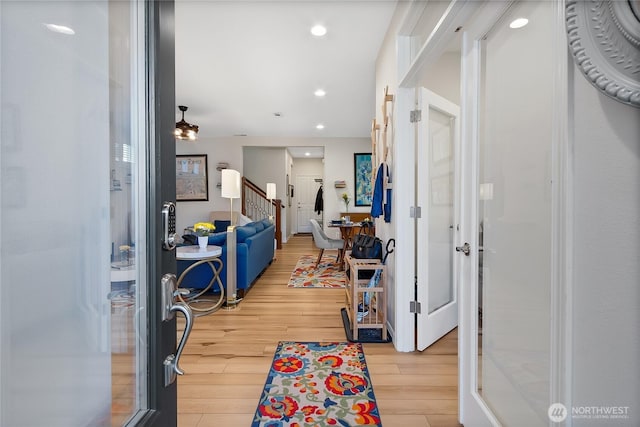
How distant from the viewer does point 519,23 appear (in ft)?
3.77

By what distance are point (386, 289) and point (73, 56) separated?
247 cm

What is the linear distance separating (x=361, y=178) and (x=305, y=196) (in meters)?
3.52

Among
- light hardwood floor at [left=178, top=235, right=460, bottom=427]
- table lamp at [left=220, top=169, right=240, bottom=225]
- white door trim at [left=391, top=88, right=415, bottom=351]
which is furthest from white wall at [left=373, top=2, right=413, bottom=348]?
table lamp at [left=220, top=169, right=240, bottom=225]

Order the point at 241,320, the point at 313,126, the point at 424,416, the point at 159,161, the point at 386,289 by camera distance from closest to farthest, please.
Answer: the point at 159,161 < the point at 424,416 < the point at 386,289 < the point at 241,320 < the point at 313,126

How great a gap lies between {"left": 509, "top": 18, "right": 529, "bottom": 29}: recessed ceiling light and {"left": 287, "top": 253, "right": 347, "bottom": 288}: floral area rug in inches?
139

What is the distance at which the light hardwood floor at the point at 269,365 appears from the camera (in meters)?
1.69

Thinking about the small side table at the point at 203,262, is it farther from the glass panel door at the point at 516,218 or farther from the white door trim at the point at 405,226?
the glass panel door at the point at 516,218

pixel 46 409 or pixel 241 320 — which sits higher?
pixel 46 409

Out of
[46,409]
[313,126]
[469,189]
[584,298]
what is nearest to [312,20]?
[469,189]

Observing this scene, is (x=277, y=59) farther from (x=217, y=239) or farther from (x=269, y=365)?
(x=269, y=365)

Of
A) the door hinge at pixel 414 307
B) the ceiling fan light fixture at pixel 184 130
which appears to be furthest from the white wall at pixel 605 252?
the ceiling fan light fixture at pixel 184 130

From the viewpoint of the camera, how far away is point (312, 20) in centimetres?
264

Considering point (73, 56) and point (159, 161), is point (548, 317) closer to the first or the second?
point (159, 161)

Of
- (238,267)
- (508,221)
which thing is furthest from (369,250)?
(238,267)
